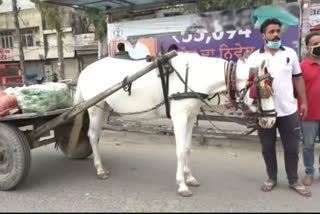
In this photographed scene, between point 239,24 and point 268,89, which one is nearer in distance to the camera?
point 268,89

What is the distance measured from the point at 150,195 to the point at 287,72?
183 cm

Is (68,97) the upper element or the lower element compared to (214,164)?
upper

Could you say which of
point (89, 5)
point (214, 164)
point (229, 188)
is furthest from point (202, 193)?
point (89, 5)

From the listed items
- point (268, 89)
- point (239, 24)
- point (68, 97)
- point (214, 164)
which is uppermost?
point (239, 24)

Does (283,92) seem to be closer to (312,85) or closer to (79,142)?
(312,85)

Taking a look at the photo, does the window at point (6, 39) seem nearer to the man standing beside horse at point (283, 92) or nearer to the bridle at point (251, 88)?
the bridle at point (251, 88)

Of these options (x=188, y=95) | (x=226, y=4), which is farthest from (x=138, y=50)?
(x=188, y=95)

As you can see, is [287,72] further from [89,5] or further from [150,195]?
[89,5]

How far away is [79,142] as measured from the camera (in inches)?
176

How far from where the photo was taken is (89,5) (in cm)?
599

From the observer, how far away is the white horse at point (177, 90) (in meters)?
3.09

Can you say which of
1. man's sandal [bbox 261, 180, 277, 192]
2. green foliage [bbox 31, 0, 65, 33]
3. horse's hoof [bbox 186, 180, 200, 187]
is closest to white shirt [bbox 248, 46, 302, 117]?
man's sandal [bbox 261, 180, 277, 192]

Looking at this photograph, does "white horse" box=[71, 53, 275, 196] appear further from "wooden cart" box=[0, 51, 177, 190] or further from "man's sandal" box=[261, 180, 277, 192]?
"man's sandal" box=[261, 180, 277, 192]

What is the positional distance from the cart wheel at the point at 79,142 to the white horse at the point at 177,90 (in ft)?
1.80
